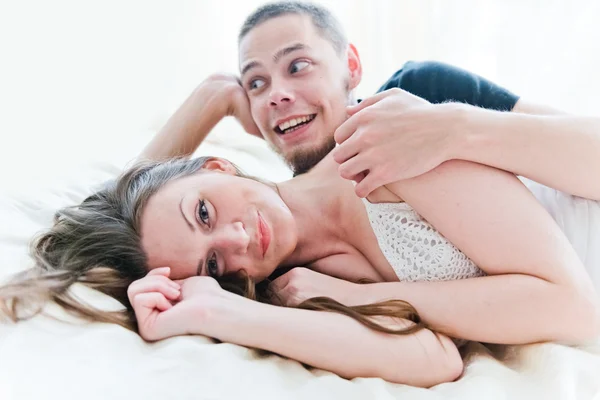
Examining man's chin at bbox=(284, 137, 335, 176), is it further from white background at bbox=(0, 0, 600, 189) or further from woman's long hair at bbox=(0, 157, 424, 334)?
white background at bbox=(0, 0, 600, 189)

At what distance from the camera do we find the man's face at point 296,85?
1483 mm

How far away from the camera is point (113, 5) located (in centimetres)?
218

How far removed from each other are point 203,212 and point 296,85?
531mm

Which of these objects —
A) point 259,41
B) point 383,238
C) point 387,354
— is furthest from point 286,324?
point 259,41

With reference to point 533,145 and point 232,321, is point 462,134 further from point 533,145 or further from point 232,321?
point 232,321

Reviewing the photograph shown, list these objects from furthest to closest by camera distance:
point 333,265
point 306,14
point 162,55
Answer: point 162,55
point 306,14
point 333,265

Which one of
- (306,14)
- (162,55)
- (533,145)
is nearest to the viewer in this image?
(533,145)

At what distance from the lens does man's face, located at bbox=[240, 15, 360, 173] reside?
1.48 meters

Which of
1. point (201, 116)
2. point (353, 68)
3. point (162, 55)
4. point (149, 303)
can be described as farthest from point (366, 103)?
point (162, 55)

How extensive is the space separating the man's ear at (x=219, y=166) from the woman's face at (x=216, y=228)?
85 mm

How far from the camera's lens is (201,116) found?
175 cm

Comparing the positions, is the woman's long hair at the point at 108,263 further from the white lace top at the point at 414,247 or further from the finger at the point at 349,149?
the finger at the point at 349,149

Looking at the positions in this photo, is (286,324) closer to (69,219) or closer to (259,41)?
(69,219)

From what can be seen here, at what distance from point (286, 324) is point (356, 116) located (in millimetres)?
387
